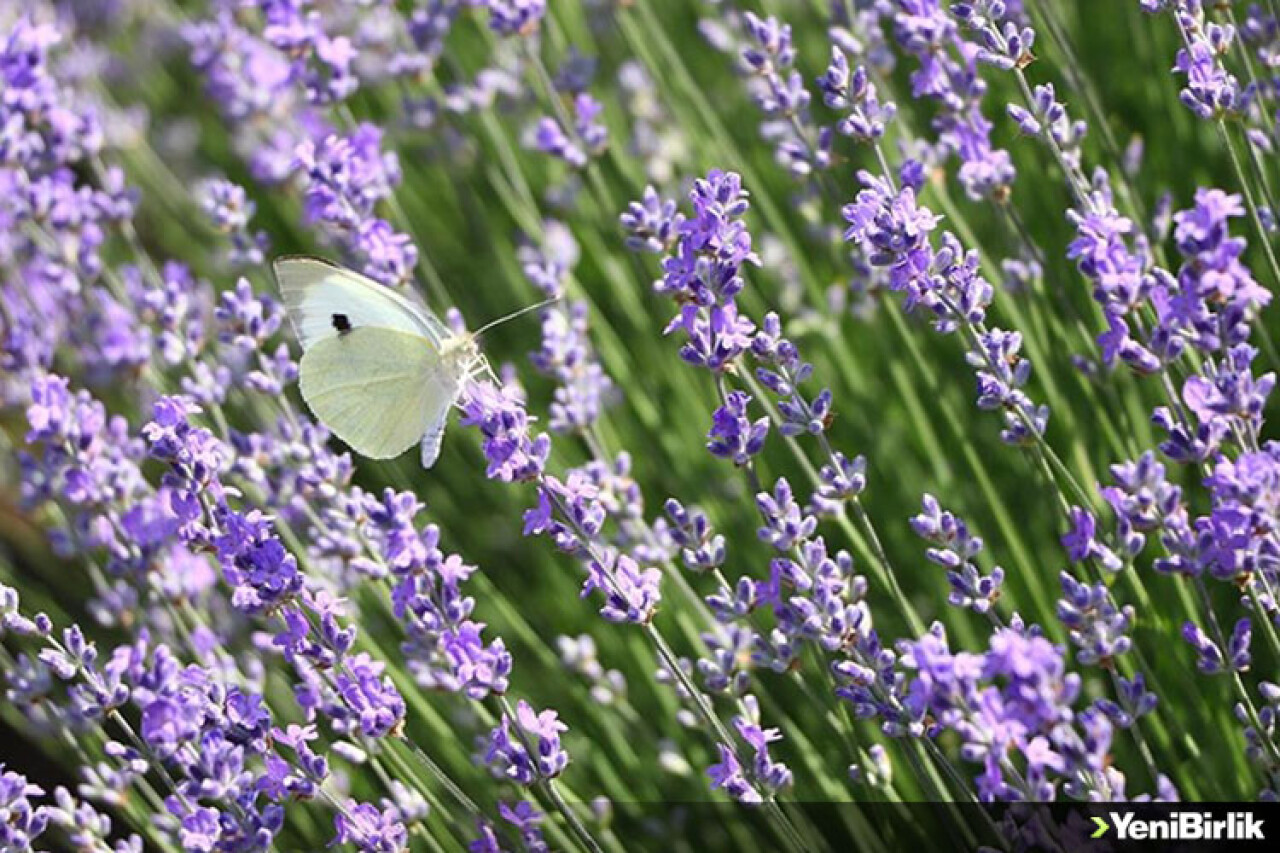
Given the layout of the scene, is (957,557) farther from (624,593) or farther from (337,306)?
(337,306)

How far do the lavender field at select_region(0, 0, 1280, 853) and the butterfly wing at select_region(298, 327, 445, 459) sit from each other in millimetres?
31

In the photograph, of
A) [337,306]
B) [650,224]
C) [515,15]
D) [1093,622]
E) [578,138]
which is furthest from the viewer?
[578,138]

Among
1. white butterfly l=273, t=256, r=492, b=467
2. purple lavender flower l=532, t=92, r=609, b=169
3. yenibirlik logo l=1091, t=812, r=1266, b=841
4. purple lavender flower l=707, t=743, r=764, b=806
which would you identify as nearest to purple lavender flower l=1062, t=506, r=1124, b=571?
yenibirlik logo l=1091, t=812, r=1266, b=841

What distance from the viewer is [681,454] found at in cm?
266

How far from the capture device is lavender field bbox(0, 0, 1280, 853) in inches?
64.3

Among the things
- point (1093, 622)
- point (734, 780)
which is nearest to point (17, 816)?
point (734, 780)

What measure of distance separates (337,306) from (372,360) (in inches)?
4.6

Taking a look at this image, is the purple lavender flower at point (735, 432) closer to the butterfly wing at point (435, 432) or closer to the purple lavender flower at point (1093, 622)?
the purple lavender flower at point (1093, 622)

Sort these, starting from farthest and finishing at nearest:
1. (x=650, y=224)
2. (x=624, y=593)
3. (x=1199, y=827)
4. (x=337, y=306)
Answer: (x=337, y=306)
(x=650, y=224)
(x=1199, y=827)
(x=624, y=593)

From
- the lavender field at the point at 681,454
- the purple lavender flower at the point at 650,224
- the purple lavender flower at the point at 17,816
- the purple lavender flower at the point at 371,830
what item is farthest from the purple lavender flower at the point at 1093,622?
the purple lavender flower at the point at 17,816

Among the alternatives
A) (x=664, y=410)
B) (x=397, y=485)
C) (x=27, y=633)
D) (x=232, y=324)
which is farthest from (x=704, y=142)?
(x=27, y=633)

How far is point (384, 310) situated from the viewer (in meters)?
2.07

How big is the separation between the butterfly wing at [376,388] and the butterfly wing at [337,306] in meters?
0.02

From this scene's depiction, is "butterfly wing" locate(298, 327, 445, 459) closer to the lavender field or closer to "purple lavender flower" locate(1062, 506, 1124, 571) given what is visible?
the lavender field
